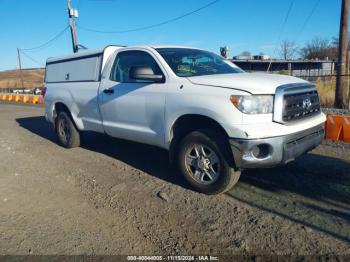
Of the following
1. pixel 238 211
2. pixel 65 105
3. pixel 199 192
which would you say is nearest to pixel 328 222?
pixel 238 211

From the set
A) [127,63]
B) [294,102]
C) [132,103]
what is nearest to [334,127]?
[294,102]

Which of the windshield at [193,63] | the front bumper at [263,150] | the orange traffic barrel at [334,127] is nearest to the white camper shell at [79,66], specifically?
the windshield at [193,63]

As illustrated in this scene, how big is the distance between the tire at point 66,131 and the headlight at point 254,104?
4.17 m

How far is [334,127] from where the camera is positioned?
6730mm

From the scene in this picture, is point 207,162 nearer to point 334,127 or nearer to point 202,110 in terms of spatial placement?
point 202,110

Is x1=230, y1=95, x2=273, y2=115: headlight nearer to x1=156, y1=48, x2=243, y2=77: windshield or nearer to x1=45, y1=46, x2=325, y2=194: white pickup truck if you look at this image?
x1=45, y1=46, x2=325, y2=194: white pickup truck

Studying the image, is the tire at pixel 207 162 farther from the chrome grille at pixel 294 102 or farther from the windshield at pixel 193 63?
the windshield at pixel 193 63

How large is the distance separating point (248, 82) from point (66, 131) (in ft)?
15.1

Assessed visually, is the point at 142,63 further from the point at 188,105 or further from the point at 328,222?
the point at 328,222

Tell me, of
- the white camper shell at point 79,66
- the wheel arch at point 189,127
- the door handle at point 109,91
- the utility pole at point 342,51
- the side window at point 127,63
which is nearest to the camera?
the wheel arch at point 189,127

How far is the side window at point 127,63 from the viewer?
4.94m

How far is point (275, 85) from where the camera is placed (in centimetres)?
386

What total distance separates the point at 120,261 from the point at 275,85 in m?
2.56

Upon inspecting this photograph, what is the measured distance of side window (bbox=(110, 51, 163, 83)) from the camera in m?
4.94
